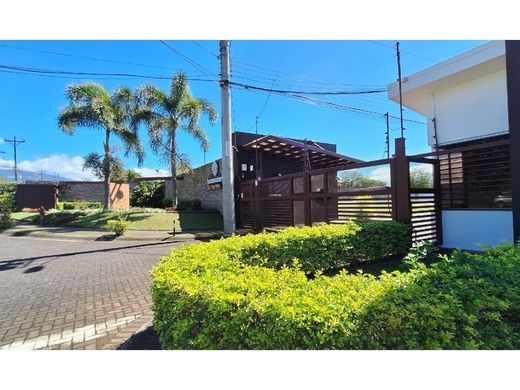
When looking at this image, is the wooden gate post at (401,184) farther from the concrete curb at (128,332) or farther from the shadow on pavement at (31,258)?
the shadow on pavement at (31,258)

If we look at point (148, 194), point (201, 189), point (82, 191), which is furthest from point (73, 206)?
point (201, 189)

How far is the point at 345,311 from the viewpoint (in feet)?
5.92

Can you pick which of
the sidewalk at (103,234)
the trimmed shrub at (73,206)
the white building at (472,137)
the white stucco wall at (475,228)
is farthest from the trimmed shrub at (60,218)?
the white stucco wall at (475,228)

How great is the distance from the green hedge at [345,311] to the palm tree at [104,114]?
1608cm

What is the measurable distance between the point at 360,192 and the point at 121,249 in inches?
308

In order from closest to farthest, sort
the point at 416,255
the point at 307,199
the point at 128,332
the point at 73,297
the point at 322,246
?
the point at 128,332 < the point at 416,255 < the point at 73,297 < the point at 322,246 < the point at 307,199

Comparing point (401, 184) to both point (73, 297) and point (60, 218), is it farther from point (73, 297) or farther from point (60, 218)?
point (60, 218)

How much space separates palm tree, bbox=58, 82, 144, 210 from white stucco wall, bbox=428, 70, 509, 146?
15251 mm

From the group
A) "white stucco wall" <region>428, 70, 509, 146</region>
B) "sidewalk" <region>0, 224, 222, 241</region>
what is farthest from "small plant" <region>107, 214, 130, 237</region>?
"white stucco wall" <region>428, 70, 509, 146</region>

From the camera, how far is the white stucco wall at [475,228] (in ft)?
19.5

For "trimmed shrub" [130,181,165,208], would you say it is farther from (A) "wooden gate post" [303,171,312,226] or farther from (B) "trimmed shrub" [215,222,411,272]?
(B) "trimmed shrub" [215,222,411,272]

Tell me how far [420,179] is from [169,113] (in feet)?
44.8
